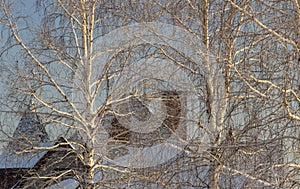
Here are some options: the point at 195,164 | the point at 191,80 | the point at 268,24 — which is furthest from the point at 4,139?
the point at 268,24

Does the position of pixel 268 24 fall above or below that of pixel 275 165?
above

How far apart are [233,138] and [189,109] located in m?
0.86

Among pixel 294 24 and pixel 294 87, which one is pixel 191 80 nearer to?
pixel 294 87

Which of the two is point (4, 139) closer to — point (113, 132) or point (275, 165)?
point (113, 132)

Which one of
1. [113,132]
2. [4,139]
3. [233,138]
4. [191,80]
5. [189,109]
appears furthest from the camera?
[113,132]

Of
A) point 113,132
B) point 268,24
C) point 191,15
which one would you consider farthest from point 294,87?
point 113,132

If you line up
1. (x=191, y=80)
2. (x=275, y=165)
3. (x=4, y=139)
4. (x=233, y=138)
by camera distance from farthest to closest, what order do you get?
(x=4, y=139) < (x=191, y=80) < (x=233, y=138) < (x=275, y=165)

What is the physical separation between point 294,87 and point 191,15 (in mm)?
1903

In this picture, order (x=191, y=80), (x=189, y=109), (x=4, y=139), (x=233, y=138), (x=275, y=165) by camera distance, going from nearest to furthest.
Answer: (x=275, y=165), (x=233, y=138), (x=189, y=109), (x=191, y=80), (x=4, y=139)

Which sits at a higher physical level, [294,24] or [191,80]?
[294,24]

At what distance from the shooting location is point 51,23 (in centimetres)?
824

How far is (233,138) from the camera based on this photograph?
14.2 feet

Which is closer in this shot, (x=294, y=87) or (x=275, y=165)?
(x=275, y=165)

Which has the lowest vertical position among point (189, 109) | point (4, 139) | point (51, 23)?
point (4, 139)
